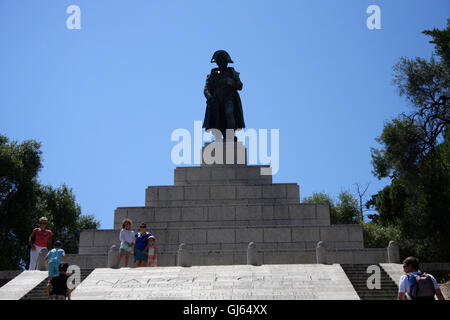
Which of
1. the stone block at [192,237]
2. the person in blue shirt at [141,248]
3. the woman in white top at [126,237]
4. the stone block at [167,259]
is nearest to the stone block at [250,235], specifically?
the stone block at [192,237]

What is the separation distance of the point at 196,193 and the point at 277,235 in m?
4.90

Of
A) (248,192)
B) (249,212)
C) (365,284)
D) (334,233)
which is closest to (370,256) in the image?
(334,233)

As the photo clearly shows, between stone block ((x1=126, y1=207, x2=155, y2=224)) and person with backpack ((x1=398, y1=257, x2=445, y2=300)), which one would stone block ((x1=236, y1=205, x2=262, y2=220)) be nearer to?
stone block ((x1=126, y1=207, x2=155, y2=224))

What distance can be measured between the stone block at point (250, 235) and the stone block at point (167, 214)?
3.01m

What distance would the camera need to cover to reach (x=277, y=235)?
21.5 metres

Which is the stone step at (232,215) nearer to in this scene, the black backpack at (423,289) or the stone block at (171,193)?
the stone block at (171,193)

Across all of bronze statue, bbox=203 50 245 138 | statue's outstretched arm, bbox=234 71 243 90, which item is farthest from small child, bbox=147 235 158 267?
statue's outstretched arm, bbox=234 71 243 90

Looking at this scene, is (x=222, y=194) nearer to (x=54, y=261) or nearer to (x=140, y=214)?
(x=140, y=214)

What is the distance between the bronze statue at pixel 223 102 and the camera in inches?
1053

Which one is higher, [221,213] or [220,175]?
[220,175]

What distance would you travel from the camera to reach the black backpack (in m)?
9.09
